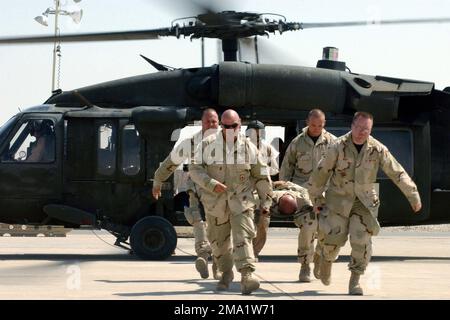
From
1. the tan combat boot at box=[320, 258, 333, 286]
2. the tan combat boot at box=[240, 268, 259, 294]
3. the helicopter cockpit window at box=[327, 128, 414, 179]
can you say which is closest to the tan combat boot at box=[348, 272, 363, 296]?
the tan combat boot at box=[320, 258, 333, 286]

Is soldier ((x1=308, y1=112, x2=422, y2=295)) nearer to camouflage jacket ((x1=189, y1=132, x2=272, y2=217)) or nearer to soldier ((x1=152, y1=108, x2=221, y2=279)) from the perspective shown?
camouflage jacket ((x1=189, y1=132, x2=272, y2=217))

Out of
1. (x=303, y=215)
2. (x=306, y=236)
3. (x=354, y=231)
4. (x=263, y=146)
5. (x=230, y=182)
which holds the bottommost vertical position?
(x=306, y=236)

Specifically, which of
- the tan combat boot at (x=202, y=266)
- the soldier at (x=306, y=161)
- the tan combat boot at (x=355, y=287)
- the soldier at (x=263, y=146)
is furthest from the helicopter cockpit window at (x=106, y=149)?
the tan combat boot at (x=355, y=287)

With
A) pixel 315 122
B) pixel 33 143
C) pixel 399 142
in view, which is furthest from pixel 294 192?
pixel 33 143

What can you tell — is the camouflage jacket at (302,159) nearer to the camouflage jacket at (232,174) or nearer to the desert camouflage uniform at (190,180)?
the desert camouflage uniform at (190,180)

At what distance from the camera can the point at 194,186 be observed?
1287 centimetres

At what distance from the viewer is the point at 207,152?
11.0 meters

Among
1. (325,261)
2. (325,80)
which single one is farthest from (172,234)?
(325,261)

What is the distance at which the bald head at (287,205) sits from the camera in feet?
38.3

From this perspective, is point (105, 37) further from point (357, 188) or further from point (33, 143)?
point (357, 188)

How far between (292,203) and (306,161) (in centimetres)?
129

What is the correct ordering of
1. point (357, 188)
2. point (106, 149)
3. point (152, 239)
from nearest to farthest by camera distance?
point (357, 188), point (152, 239), point (106, 149)

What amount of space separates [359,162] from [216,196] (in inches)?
Result: 56.3

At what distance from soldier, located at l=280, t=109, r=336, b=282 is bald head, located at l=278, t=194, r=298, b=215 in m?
0.90
